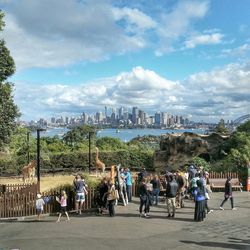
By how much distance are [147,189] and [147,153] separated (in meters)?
32.0

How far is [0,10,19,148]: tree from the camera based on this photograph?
2516 cm

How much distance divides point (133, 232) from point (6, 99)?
1211cm

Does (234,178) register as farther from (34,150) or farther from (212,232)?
(34,150)

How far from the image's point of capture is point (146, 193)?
19.3 m

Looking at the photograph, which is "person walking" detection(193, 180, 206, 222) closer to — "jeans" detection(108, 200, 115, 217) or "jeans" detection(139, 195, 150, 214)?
"jeans" detection(139, 195, 150, 214)

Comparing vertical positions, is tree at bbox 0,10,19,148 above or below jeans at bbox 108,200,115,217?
above

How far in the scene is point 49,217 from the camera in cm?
2066

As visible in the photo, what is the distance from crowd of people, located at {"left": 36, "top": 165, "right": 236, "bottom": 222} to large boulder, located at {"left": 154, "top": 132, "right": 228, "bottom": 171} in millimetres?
17177

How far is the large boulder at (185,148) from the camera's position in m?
40.8

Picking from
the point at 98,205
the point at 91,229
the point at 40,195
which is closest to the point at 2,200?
the point at 40,195

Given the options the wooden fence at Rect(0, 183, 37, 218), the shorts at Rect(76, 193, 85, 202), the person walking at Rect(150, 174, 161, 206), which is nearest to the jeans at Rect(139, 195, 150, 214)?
the person walking at Rect(150, 174, 161, 206)

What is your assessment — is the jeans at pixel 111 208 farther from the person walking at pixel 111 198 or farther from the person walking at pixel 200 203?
the person walking at pixel 200 203

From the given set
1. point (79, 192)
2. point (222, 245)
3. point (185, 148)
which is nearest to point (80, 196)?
point (79, 192)

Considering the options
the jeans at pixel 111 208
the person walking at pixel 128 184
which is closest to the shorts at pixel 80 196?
the jeans at pixel 111 208
